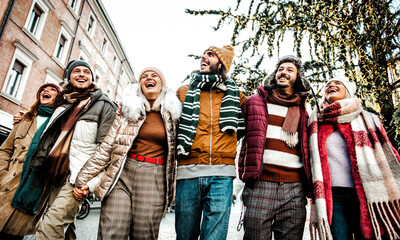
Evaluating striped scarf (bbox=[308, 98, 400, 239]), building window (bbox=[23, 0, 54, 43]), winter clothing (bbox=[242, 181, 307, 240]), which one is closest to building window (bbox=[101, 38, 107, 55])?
building window (bbox=[23, 0, 54, 43])

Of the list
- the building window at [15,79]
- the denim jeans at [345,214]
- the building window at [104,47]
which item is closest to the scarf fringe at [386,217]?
the denim jeans at [345,214]

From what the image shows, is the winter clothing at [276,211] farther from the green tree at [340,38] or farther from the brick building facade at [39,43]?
the brick building facade at [39,43]

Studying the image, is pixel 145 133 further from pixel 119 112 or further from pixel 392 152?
pixel 392 152

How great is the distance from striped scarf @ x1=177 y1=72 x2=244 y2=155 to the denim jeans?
1.19 m

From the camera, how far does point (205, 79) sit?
2.57 metres

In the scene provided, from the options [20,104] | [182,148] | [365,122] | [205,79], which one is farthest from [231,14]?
[20,104]

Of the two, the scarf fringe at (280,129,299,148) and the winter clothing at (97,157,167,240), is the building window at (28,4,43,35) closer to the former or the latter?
the winter clothing at (97,157,167,240)

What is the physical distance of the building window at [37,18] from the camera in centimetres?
1300

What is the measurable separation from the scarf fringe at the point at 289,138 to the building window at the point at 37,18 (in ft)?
48.9

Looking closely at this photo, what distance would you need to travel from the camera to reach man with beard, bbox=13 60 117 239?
236 cm

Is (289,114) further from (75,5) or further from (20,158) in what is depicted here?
(75,5)

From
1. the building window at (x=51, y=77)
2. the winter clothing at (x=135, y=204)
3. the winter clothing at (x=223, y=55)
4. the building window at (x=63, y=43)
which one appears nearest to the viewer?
the winter clothing at (x=135, y=204)

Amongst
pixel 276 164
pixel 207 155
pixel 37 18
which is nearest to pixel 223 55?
pixel 207 155

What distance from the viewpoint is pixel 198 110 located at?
2.47 metres
